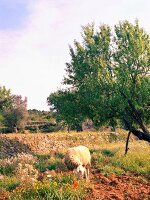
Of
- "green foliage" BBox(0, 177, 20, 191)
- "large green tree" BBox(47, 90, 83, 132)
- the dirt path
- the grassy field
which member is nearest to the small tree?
"large green tree" BBox(47, 90, 83, 132)

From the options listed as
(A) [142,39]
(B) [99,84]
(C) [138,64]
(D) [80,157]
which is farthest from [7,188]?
(A) [142,39]

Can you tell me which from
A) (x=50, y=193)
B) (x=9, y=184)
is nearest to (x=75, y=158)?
(x=9, y=184)

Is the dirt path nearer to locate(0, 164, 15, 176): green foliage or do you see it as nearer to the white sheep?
the white sheep

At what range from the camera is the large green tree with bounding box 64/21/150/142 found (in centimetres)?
3222

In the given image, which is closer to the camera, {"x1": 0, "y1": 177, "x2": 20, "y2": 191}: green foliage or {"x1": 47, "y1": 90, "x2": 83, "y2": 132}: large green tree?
{"x1": 0, "y1": 177, "x2": 20, "y2": 191}: green foliage

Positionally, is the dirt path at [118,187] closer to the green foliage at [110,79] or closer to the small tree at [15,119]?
the green foliage at [110,79]

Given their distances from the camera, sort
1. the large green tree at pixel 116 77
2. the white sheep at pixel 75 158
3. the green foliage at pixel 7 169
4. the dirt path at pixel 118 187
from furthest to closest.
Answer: the large green tree at pixel 116 77 → the green foliage at pixel 7 169 → the white sheep at pixel 75 158 → the dirt path at pixel 118 187

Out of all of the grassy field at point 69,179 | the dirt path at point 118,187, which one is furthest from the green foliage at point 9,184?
the dirt path at point 118,187

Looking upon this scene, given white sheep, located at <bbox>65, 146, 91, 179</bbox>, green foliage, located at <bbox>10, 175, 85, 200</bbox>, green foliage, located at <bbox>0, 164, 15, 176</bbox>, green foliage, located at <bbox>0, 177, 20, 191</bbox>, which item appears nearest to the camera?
green foliage, located at <bbox>10, 175, 85, 200</bbox>

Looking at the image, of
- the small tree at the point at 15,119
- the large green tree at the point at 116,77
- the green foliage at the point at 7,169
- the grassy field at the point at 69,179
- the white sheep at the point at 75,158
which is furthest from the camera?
the small tree at the point at 15,119

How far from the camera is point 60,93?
3888 centimetres

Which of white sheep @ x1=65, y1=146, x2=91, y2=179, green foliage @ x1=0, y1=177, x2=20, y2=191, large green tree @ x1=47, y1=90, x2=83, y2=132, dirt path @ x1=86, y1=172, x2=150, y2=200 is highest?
large green tree @ x1=47, y1=90, x2=83, y2=132

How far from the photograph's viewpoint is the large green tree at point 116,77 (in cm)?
3222

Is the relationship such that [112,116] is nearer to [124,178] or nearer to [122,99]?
[122,99]
